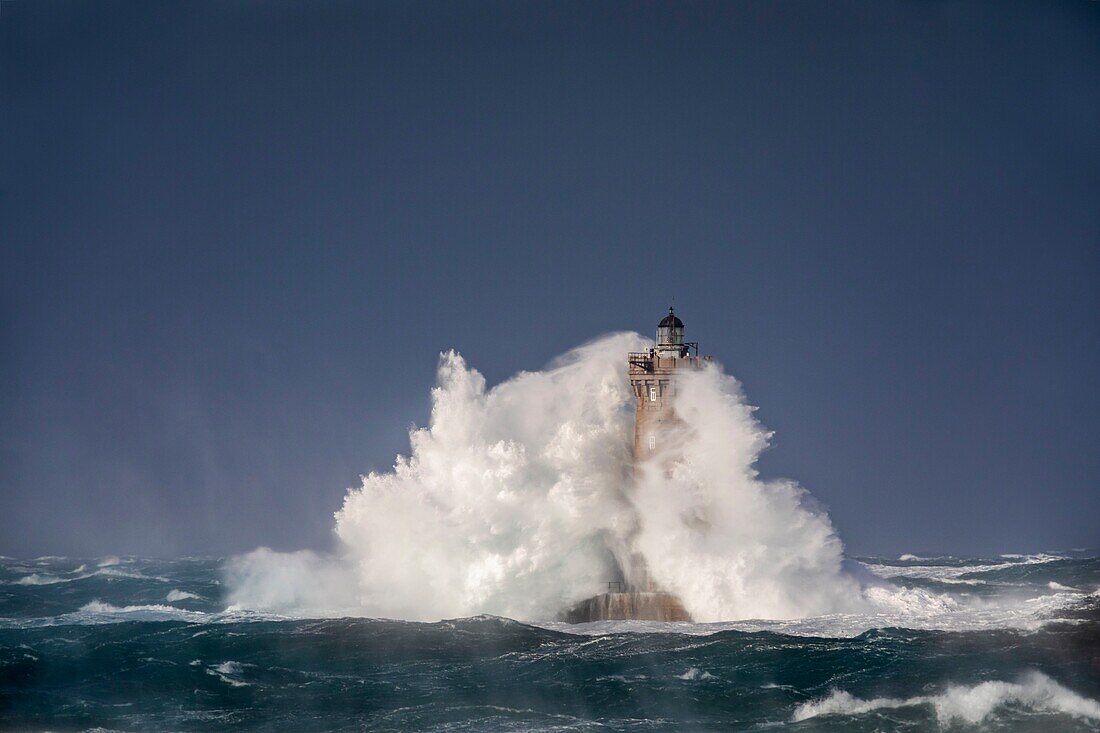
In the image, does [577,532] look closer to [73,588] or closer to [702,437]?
[702,437]

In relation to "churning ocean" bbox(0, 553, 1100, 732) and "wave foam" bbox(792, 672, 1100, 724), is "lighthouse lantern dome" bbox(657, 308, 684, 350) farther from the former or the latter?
"wave foam" bbox(792, 672, 1100, 724)

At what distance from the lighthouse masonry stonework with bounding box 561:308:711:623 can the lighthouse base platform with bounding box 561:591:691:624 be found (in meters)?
0.04

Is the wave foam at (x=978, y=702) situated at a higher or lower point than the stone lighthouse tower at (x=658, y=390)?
lower

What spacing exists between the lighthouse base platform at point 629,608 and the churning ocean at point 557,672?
953 mm

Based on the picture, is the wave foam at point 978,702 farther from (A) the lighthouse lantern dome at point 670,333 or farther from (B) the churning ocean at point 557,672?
(A) the lighthouse lantern dome at point 670,333

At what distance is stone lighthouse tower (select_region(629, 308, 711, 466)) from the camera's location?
51.3 meters

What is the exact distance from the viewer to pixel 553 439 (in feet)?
173

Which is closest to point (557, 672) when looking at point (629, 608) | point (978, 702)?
point (629, 608)

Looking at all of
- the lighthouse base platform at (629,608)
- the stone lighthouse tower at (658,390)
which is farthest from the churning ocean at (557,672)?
the stone lighthouse tower at (658,390)

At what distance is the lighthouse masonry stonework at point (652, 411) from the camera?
1972 inches

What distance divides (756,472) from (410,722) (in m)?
19.7

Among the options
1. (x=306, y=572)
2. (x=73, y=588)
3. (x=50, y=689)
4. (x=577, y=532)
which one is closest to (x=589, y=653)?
(x=577, y=532)

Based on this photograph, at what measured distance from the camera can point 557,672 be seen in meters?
40.9

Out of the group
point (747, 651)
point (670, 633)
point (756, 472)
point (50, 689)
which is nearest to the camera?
point (50, 689)
